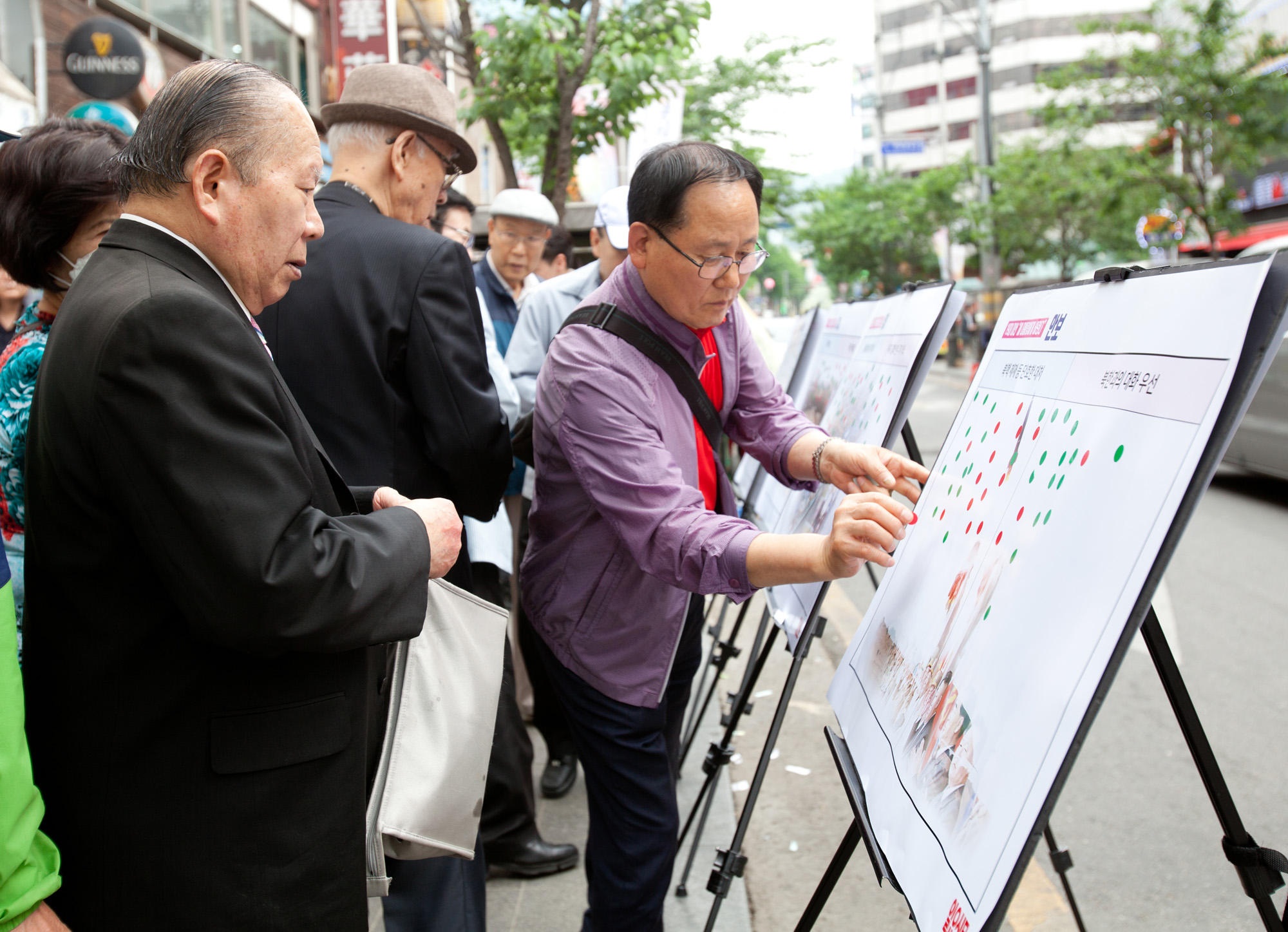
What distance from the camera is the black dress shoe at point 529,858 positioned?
286cm

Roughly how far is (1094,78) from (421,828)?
60.5 ft

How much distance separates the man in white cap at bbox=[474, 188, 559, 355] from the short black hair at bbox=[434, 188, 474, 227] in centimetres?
27

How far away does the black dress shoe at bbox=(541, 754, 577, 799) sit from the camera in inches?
134

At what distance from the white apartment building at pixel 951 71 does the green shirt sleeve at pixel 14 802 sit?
44448 mm

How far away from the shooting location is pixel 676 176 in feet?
5.99

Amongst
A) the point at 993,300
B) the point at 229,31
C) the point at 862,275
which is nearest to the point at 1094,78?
the point at 993,300

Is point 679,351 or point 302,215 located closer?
point 302,215

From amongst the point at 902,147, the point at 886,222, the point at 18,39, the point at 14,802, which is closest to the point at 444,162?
the point at 14,802

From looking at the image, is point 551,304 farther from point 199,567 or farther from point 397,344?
point 199,567

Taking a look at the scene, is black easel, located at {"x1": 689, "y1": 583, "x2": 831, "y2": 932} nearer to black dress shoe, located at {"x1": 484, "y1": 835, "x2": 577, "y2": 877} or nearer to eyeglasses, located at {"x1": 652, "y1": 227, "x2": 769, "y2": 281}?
eyeglasses, located at {"x1": 652, "y1": 227, "x2": 769, "y2": 281}

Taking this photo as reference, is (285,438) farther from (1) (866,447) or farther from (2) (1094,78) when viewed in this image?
(2) (1094,78)

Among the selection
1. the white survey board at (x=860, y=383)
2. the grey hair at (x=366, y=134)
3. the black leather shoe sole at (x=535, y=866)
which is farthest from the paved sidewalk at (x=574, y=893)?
the grey hair at (x=366, y=134)

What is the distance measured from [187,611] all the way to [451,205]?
11.1ft

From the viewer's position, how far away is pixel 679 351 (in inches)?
79.3
